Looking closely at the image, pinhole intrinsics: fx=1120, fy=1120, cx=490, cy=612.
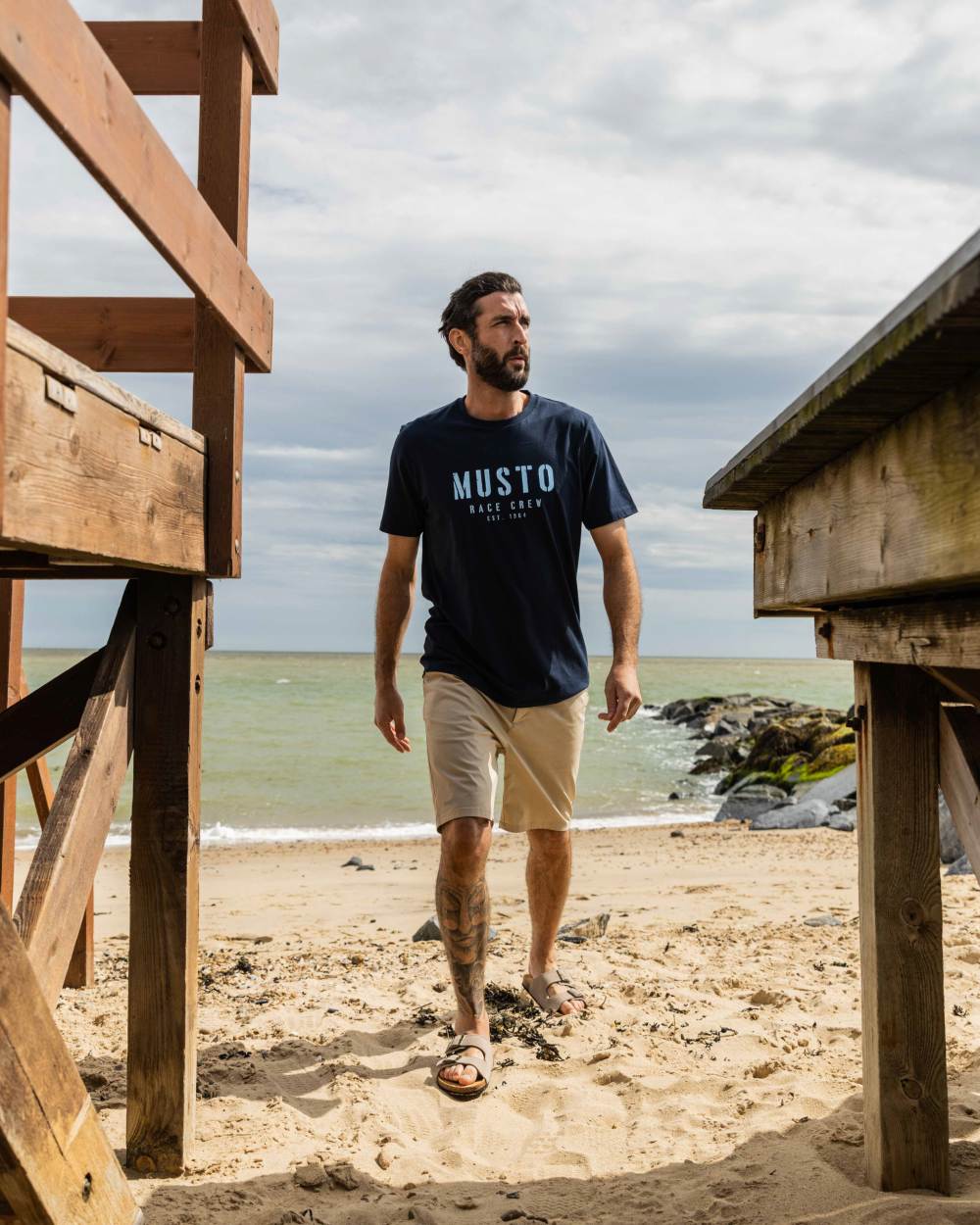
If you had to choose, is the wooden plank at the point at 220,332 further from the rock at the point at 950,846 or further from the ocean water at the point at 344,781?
the ocean water at the point at 344,781

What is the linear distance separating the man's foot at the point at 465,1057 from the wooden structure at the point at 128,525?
0.89 metres

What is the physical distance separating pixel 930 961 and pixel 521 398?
106 inches

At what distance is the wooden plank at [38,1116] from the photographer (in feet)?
6.46

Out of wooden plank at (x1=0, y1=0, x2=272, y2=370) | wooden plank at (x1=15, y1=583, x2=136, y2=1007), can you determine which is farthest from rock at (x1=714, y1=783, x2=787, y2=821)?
wooden plank at (x1=0, y1=0, x2=272, y2=370)

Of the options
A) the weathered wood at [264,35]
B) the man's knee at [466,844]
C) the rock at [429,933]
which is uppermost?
the weathered wood at [264,35]

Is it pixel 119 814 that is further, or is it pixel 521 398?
pixel 119 814

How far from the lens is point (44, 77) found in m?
1.91

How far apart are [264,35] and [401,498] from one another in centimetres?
169

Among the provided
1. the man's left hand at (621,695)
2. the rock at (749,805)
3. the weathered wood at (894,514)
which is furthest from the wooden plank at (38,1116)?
the rock at (749,805)

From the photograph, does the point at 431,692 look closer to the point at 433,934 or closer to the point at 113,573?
the point at 113,573

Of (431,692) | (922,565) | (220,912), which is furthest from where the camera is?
(220,912)

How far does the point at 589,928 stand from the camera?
6.05 metres

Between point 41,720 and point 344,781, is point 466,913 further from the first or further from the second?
point 344,781

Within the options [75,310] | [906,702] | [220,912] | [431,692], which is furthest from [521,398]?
[220,912]
